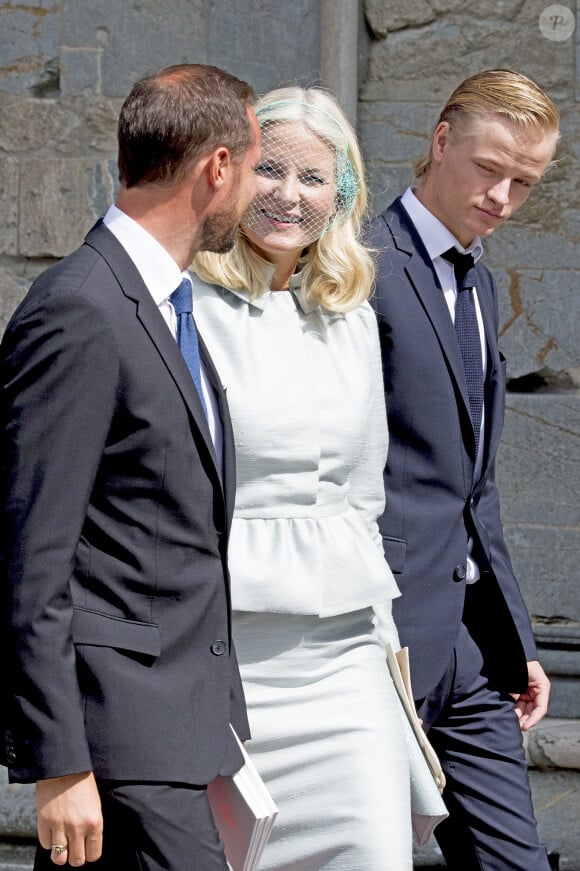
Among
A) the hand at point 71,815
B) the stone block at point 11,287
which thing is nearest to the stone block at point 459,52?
the stone block at point 11,287

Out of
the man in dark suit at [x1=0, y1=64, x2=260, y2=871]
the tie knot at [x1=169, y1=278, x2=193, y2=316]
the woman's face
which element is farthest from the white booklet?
the woman's face

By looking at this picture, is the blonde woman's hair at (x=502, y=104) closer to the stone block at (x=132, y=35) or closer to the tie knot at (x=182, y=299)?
the tie knot at (x=182, y=299)

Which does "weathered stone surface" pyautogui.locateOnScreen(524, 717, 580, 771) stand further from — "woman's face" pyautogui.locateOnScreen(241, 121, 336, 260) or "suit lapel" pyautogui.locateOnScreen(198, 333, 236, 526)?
"suit lapel" pyautogui.locateOnScreen(198, 333, 236, 526)

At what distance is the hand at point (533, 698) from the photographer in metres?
3.24

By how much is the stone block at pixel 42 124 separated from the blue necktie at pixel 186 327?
238 centimetres

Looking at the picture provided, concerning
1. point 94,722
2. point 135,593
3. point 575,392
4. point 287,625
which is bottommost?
point 575,392

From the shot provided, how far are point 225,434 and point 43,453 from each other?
1.46ft

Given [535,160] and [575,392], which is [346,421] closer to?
[535,160]

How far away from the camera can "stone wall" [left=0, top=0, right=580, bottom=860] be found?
14.3ft

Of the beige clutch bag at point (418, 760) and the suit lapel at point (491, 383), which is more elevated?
the suit lapel at point (491, 383)

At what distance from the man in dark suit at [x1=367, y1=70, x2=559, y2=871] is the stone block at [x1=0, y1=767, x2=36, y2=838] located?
60.0 inches

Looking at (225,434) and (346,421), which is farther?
(346,421)

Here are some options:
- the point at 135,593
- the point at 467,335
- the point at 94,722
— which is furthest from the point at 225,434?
the point at 467,335

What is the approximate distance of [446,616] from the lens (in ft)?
9.75
